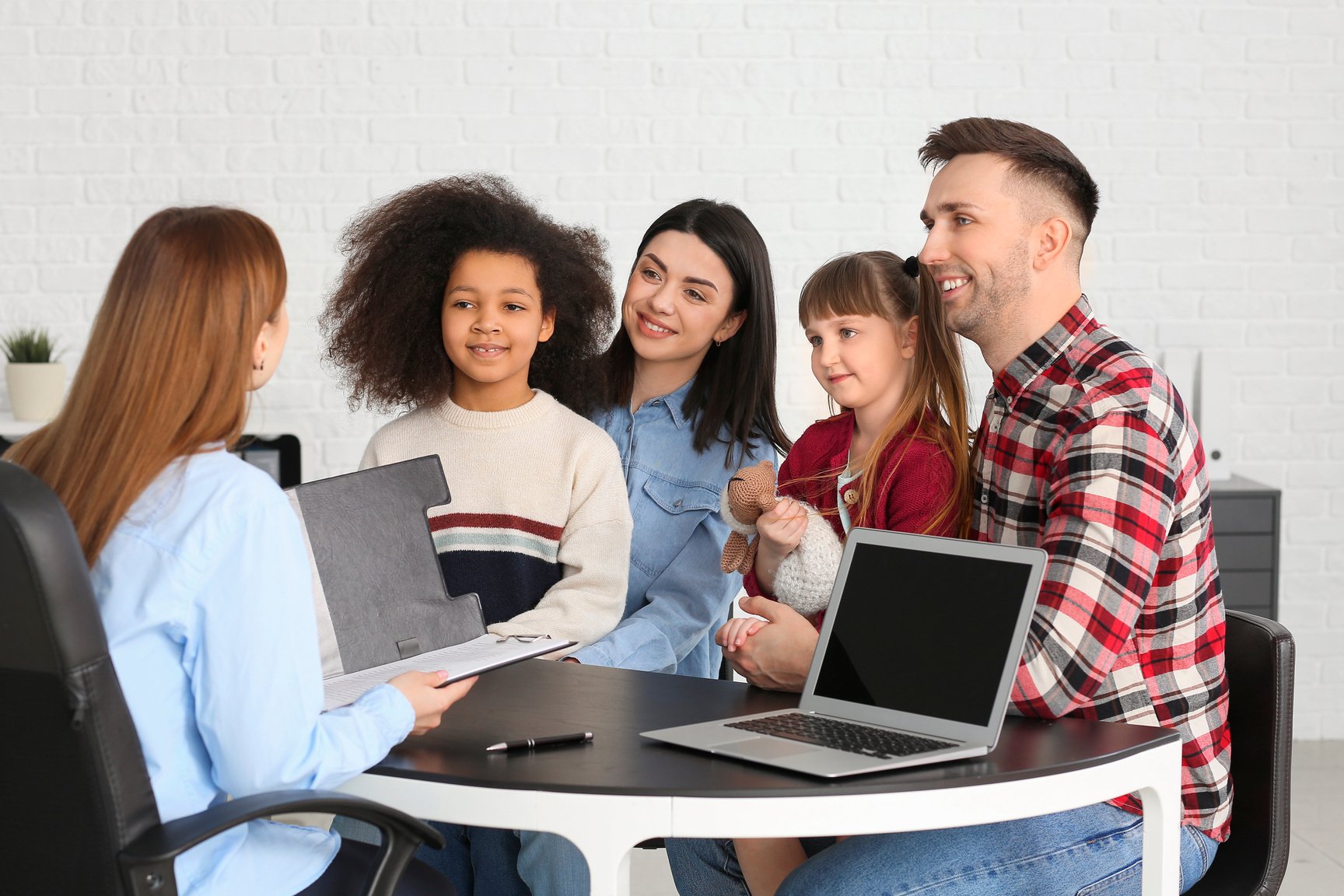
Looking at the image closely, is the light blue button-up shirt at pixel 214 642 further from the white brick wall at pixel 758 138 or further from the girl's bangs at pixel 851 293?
the white brick wall at pixel 758 138

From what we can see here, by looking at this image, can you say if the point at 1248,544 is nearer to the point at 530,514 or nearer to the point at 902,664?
the point at 530,514

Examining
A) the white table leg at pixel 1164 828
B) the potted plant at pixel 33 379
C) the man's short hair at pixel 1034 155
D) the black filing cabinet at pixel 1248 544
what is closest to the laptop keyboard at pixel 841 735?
the white table leg at pixel 1164 828

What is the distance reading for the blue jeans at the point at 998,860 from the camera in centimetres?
149

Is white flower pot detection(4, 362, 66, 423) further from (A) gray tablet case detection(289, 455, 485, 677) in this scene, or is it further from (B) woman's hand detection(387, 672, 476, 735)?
(B) woman's hand detection(387, 672, 476, 735)

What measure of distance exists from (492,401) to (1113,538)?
3.46 feet

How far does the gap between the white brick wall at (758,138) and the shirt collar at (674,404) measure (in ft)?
5.81

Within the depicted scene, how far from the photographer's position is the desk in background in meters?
1.25

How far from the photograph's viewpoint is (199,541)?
124 centimetres

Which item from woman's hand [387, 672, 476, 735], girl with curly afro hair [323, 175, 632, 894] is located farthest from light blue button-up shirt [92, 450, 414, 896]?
girl with curly afro hair [323, 175, 632, 894]

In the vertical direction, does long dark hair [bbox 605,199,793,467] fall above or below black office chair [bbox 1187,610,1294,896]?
above

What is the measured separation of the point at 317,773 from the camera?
1.28 m

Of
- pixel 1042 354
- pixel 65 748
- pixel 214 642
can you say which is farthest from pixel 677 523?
pixel 65 748

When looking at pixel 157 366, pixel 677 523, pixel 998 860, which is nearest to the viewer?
pixel 157 366

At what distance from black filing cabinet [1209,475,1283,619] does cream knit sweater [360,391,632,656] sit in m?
2.28
